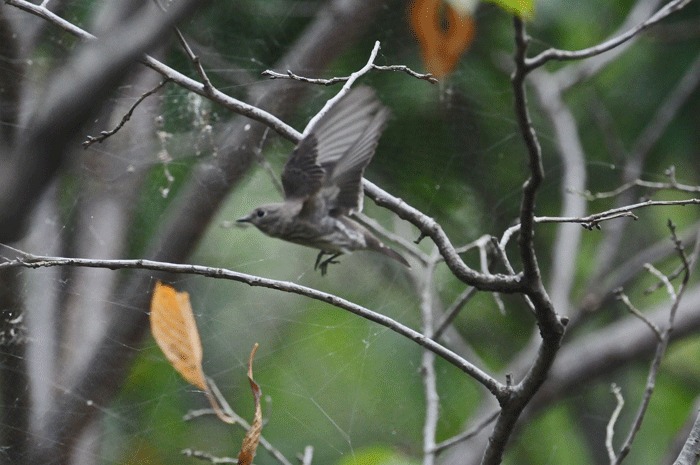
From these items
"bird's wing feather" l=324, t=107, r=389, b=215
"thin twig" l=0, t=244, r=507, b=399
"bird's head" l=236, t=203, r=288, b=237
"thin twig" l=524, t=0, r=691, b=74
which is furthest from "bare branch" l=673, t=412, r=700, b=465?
"bird's head" l=236, t=203, r=288, b=237

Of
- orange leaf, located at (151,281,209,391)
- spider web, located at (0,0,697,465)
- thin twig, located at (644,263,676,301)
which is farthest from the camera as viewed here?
spider web, located at (0,0,697,465)

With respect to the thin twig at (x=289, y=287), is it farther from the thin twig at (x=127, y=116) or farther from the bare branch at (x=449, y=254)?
the thin twig at (x=127, y=116)

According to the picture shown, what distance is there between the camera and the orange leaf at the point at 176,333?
123cm

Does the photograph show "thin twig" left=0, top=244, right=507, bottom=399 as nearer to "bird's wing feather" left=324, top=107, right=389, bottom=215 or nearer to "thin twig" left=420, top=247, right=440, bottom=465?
"bird's wing feather" left=324, top=107, right=389, bottom=215

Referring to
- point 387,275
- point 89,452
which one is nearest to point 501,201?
point 387,275

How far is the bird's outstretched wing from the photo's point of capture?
1.32 meters

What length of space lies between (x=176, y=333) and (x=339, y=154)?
517mm

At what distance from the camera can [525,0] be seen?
1.94 ft

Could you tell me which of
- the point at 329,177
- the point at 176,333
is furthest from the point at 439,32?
the point at 176,333

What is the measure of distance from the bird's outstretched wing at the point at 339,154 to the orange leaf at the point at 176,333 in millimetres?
397

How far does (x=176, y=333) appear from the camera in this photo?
127 centimetres

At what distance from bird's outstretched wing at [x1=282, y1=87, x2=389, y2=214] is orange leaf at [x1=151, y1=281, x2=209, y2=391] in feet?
1.30

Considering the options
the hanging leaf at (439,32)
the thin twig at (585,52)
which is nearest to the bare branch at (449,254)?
the thin twig at (585,52)

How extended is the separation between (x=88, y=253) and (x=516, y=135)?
1.93m
